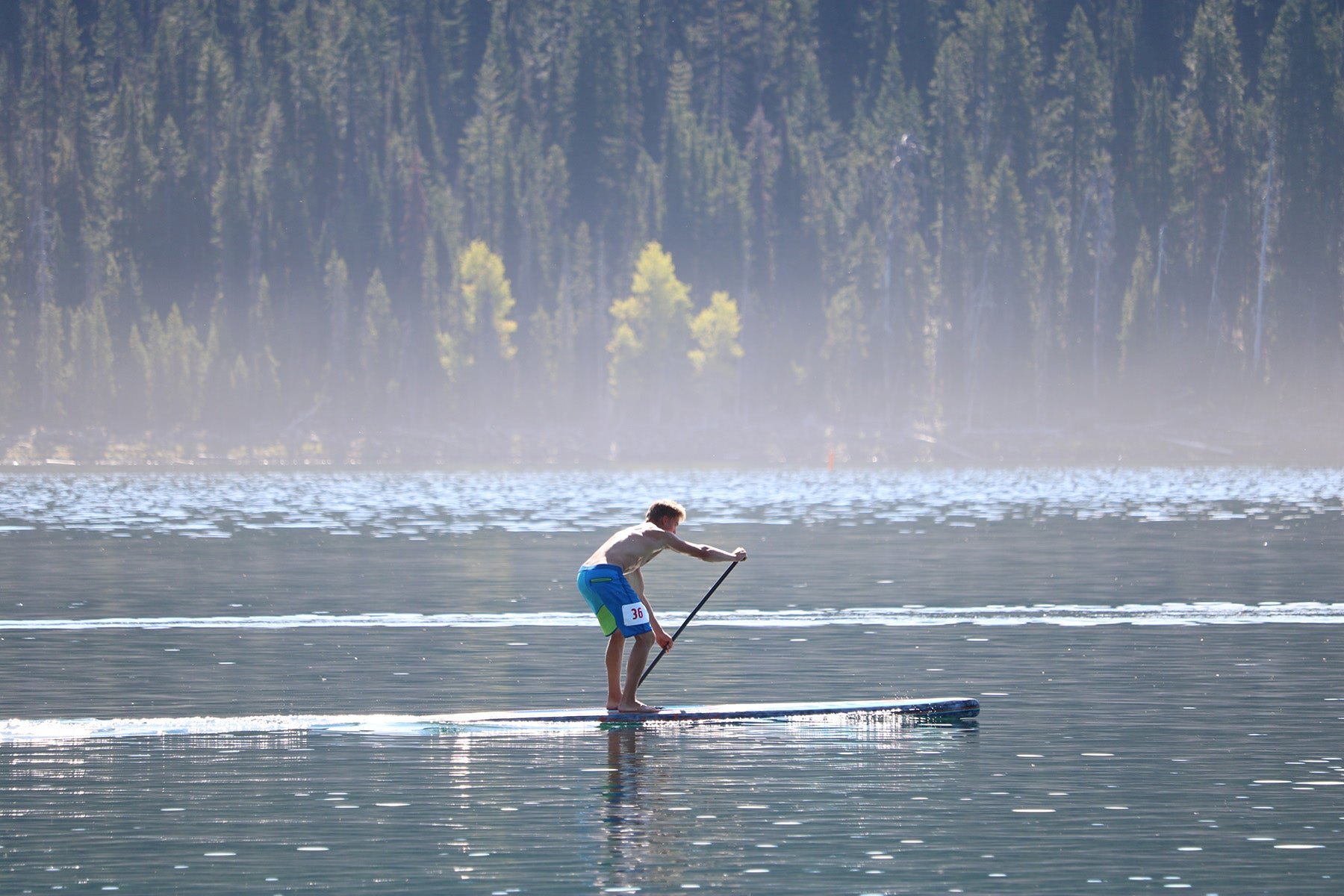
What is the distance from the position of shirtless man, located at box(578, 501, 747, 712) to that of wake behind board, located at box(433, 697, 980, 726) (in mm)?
169

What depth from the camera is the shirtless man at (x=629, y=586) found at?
61.5 feet

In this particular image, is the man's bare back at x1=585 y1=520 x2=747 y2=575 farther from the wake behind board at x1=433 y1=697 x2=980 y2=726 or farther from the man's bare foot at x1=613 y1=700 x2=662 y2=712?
the wake behind board at x1=433 y1=697 x2=980 y2=726

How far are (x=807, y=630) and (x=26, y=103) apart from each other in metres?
167

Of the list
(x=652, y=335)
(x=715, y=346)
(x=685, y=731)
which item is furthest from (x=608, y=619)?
(x=652, y=335)

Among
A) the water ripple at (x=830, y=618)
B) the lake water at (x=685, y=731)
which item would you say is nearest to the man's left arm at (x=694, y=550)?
the lake water at (x=685, y=731)

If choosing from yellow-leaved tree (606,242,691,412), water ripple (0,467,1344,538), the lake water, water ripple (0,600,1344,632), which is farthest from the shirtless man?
yellow-leaved tree (606,242,691,412)

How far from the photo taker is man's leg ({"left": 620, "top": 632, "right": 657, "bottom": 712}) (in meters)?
19.0

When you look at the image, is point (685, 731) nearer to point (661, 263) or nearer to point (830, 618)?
point (830, 618)

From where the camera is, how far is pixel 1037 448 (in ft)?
479

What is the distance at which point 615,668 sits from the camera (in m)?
19.2

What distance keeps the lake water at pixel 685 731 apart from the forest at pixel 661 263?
102852 millimetres

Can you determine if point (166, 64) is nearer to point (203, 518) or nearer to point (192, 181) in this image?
point (192, 181)

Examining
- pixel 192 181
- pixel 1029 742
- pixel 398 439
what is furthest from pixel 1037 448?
pixel 1029 742

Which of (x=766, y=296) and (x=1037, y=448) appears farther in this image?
(x=766, y=296)
